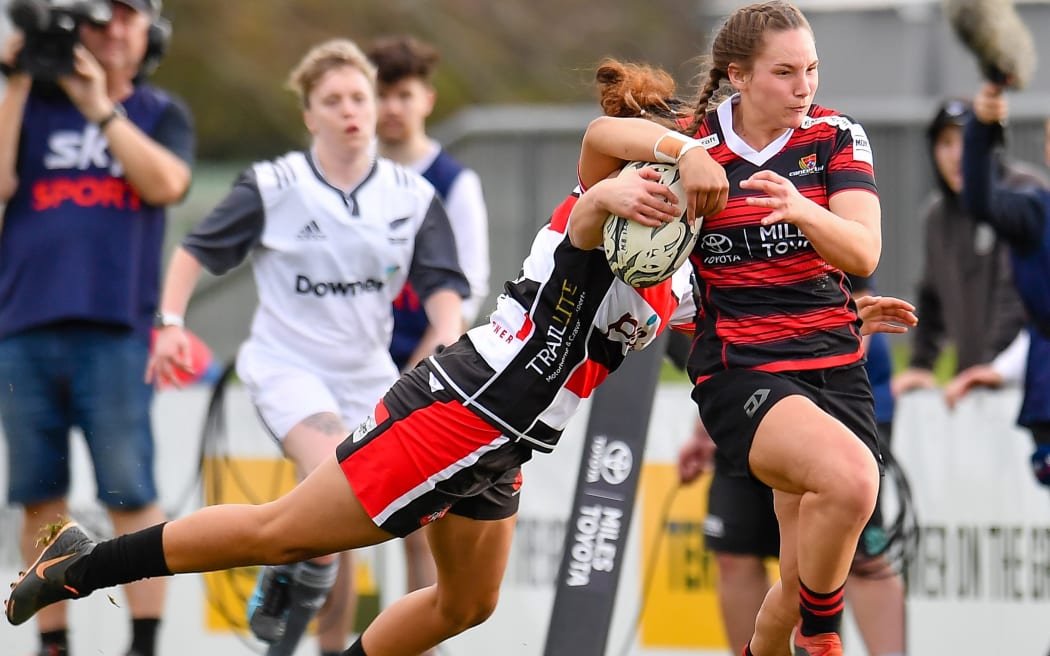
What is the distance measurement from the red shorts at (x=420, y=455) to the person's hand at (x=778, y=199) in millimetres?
951

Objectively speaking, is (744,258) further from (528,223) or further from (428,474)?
(528,223)

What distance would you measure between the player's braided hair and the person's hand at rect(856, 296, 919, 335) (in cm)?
75

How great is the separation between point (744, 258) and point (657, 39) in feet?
104

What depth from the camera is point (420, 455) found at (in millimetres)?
4711

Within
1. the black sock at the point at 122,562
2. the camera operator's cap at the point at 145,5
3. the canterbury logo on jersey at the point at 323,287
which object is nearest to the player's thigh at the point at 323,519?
the black sock at the point at 122,562

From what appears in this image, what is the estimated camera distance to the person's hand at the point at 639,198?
4.39 m

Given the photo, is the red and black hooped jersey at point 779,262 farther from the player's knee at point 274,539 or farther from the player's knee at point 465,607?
the player's knee at point 274,539

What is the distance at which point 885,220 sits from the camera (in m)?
14.0

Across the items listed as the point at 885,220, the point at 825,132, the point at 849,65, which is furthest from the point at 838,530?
the point at 849,65

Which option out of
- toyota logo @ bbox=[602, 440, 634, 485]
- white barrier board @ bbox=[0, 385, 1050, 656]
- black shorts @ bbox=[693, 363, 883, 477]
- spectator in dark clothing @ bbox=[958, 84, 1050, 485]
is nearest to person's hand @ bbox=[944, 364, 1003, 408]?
white barrier board @ bbox=[0, 385, 1050, 656]

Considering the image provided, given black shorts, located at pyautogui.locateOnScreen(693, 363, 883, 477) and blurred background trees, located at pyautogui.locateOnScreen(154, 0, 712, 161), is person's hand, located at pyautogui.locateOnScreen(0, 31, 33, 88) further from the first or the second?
blurred background trees, located at pyautogui.locateOnScreen(154, 0, 712, 161)

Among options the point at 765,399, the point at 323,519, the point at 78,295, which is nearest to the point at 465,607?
the point at 323,519

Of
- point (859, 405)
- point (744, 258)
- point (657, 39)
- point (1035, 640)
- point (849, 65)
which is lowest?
point (1035, 640)

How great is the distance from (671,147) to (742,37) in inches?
20.8
